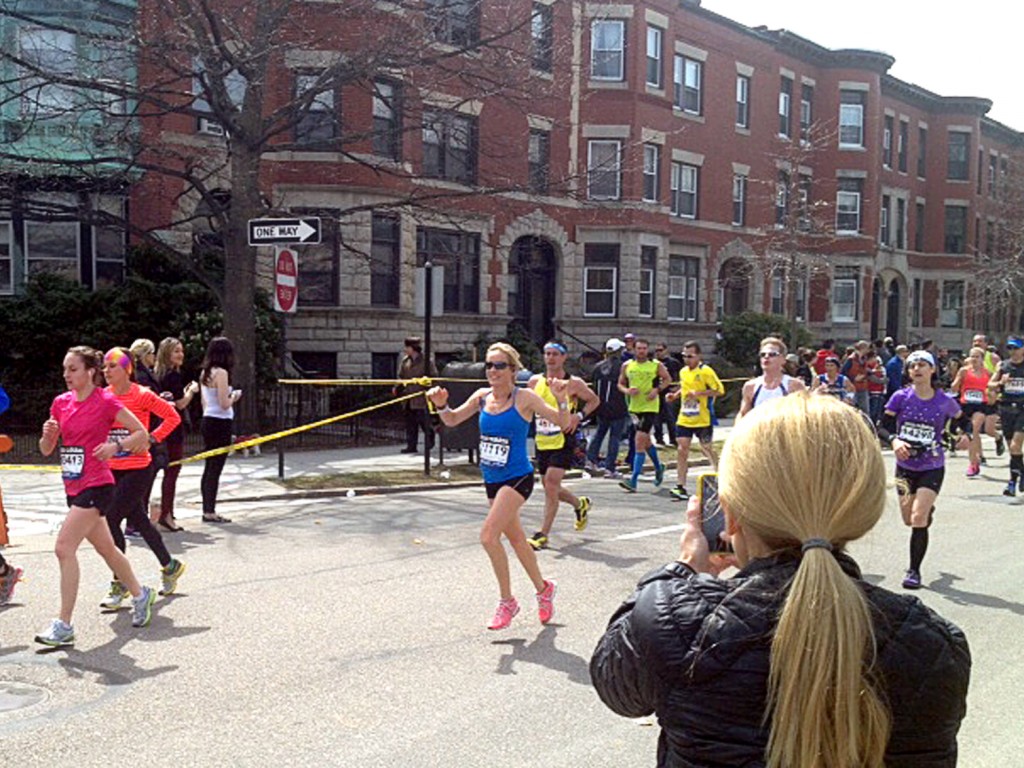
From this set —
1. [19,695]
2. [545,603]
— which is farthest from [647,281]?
[19,695]

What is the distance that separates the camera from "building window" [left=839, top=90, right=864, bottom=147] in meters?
40.6

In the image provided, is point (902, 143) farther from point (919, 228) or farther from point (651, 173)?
point (651, 173)

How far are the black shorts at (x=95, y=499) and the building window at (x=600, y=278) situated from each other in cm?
2519

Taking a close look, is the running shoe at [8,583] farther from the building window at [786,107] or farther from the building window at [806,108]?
the building window at [806,108]

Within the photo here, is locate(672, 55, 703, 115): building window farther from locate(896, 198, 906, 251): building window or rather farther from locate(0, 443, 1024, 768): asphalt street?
locate(0, 443, 1024, 768): asphalt street

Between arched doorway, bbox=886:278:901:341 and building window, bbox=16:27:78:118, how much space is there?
119 feet

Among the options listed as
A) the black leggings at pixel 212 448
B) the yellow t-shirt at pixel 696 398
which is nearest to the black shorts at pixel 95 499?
the black leggings at pixel 212 448

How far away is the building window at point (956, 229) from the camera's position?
48.6m

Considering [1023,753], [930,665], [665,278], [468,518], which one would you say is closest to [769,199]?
[665,278]

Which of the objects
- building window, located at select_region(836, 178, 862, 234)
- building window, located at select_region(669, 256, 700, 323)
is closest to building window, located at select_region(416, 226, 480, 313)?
building window, located at select_region(669, 256, 700, 323)

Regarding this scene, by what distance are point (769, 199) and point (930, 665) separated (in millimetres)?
36507

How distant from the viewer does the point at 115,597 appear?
289 inches

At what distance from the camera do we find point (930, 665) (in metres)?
1.95

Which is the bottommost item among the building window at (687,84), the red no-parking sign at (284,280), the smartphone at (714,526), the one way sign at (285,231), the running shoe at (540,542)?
the running shoe at (540,542)
